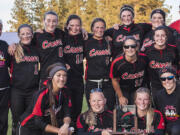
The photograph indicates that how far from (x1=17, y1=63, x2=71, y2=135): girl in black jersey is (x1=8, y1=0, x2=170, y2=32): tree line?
24.9 meters

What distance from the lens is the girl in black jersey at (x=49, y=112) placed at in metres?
3.86

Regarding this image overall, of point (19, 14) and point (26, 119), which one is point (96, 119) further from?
point (19, 14)

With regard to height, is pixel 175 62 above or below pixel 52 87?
above

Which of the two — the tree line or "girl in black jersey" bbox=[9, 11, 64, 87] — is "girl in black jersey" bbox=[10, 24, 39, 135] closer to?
"girl in black jersey" bbox=[9, 11, 64, 87]

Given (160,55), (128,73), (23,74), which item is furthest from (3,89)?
(160,55)

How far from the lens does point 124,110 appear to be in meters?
4.11

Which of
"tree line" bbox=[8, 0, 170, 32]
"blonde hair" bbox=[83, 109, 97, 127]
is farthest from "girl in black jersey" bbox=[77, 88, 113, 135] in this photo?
"tree line" bbox=[8, 0, 170, 32]

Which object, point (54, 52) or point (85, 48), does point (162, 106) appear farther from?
point (54, 52)

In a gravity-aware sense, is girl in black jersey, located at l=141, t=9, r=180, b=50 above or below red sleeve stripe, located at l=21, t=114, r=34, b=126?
above

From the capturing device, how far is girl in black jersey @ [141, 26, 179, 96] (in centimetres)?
470

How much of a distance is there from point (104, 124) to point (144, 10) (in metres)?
27.0

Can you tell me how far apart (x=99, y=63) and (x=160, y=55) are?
119cm

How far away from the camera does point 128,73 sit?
4707mm

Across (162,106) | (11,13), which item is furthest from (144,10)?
(162,106)
